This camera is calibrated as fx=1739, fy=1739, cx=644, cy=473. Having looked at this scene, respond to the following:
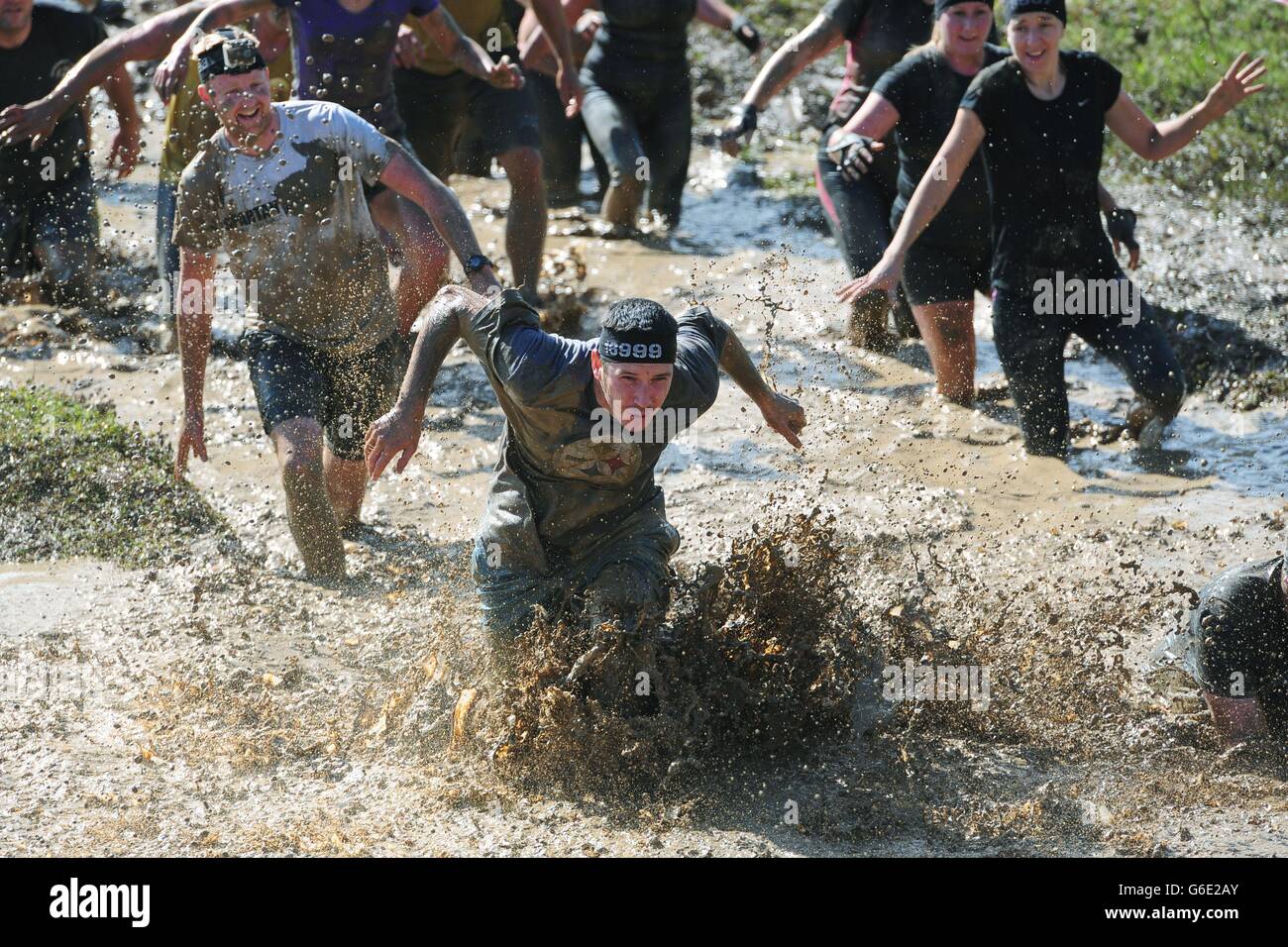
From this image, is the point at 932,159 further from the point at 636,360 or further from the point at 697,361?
the point at 636,360

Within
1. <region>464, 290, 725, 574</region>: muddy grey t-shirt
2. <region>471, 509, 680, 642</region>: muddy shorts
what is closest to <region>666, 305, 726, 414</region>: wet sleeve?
<region>464, 290, 725, 574</region>: muddy grey t-shirt

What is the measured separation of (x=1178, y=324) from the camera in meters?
8.42

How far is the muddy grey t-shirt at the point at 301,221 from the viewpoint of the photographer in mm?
6090

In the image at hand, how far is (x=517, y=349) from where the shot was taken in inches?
192

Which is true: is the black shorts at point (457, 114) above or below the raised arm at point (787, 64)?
below

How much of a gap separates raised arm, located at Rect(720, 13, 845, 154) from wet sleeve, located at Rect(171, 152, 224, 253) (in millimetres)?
2968

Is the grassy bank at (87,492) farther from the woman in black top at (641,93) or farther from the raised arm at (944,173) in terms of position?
the woman in black top at (641,93)

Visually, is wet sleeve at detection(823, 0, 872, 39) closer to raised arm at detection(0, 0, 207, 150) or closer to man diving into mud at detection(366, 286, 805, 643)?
raised arm at detection(0, 0, 207, 150)

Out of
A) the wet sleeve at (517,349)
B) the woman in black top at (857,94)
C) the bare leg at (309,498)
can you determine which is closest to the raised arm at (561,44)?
the woman in black top at (857,94)

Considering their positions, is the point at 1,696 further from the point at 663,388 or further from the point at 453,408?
the point at 453,408

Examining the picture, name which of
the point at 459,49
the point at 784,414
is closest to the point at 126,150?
the point at 459,49

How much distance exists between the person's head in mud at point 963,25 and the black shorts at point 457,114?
2007mm

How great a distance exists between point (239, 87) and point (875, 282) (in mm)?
2388

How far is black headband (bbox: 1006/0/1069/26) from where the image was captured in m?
6.70
